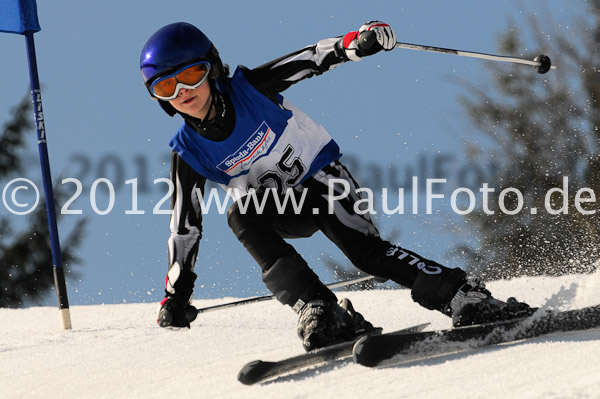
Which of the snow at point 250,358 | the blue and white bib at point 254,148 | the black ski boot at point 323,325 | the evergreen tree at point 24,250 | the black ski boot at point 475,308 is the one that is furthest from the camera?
the evergreen tree at point 24,250

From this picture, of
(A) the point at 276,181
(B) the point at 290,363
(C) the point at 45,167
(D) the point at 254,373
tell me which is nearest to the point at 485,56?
(A) the point at 276,181

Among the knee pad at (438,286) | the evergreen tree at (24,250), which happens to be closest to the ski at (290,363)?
the knee pad at (438,286)

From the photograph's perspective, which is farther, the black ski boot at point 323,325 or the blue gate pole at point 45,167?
the blue gate pole at point 45,167

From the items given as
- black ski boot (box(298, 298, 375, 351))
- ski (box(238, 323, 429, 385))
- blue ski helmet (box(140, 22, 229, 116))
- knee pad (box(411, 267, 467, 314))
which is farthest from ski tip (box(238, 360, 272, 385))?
blue ski helmet (box(140, 22, 229, 116))

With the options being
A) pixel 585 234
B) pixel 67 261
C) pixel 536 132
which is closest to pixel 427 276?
pixel 585 234

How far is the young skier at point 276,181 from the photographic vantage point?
10.1 feet

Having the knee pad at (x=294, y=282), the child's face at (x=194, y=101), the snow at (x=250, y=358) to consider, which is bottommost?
the snow at (x=250, y=358)

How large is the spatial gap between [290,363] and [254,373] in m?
0.16

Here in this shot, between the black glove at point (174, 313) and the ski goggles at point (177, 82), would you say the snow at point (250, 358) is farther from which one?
the ski goggles at point (177, 82)

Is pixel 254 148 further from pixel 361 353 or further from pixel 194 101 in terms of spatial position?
pixel 361 353

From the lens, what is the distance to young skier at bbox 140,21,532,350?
3084mm

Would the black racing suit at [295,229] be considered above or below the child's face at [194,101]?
below

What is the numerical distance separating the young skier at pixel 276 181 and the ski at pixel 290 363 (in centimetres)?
9

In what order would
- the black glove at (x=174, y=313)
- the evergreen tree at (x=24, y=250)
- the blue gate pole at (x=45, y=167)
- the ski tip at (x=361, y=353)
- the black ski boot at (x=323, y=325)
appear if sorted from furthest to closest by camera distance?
the evergreen tree at (x=24, y=250) < the blue gate pole at (x=45, y=167) < the black glove at (x=174, y=313) < the black ski boot at (x=323, y=325) < the ski tip at (x=361, y=353)
